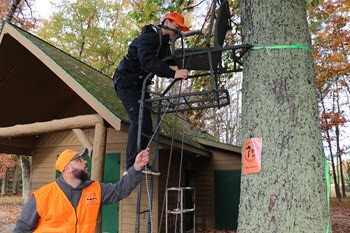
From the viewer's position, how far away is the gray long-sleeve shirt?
2902 mm

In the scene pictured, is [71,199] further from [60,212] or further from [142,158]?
[142,158]

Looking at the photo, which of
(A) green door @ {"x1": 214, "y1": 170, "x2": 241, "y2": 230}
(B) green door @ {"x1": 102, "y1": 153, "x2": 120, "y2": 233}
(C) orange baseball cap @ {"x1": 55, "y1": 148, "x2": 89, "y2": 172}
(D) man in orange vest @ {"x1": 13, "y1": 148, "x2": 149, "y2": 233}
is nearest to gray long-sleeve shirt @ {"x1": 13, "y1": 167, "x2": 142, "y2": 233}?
(D) man in orange vest @ {"x1": 13, "y1": 148, "x2": 149, "y2": 233}

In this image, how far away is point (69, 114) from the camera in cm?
1091

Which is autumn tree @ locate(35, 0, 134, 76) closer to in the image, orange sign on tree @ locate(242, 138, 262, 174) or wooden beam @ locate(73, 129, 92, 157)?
wooden beam @ locate(73, 129, 92, 157)

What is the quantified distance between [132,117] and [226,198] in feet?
32.0

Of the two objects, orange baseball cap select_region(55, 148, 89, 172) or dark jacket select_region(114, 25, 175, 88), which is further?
dark jacket select_region(114, 25, 175, 88)

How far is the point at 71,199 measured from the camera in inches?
121

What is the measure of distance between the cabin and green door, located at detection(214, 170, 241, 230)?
37 millimetres

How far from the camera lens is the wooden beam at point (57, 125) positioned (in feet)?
22.3

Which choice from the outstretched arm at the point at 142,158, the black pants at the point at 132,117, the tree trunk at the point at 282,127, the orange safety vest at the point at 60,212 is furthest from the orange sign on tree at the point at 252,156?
the orange safety vest at the point at 60,212

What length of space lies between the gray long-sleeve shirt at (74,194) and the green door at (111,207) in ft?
21.6

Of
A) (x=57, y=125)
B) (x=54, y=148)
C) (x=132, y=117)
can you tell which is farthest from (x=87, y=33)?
(x=132, y=117)

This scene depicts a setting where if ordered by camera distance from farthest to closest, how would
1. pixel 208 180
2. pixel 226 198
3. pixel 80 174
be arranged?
1. pixel 208 180
2. pixel 226 198
3. pixel 80 174

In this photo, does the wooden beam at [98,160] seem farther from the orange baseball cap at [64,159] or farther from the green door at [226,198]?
the green door at [226,198]
